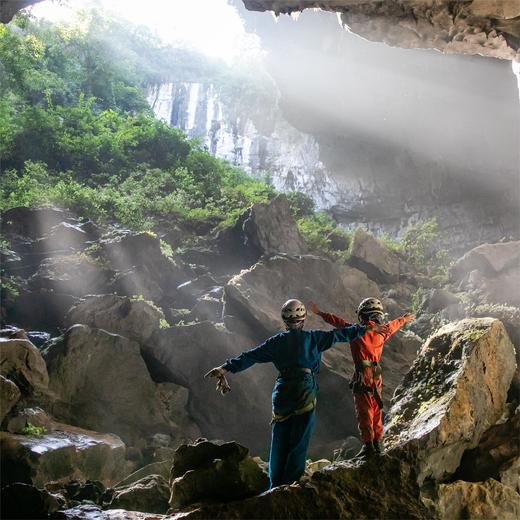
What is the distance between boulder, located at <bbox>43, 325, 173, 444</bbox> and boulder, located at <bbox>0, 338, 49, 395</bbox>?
0.73 metres

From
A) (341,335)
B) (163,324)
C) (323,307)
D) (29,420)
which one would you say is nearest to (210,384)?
(163,324)

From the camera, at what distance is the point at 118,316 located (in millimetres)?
11750

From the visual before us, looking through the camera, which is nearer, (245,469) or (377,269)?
(245,469)

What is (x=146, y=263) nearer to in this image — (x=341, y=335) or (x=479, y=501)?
(x=341, y=335)

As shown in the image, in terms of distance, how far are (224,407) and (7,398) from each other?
16.4 ft

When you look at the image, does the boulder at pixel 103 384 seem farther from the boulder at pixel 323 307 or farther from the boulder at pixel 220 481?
the boulder at pixel 220 481

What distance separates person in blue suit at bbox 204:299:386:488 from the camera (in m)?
4.44

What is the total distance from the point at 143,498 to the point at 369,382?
3686 millimetres

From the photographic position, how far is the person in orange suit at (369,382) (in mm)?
4602

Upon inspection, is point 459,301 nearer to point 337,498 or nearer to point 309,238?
point 309,238

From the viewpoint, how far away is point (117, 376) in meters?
10.7

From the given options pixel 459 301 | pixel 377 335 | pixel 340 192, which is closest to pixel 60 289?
pixel 377 335

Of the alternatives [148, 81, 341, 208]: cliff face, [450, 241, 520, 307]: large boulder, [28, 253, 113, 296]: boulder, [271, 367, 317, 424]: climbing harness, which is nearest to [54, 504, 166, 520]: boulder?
Answer: [271, 367, 317, 424]: climbing harness

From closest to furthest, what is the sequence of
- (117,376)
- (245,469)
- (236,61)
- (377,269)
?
(245,469), (117,376), (377,269), (236,61)
